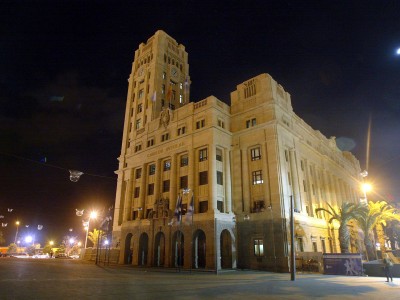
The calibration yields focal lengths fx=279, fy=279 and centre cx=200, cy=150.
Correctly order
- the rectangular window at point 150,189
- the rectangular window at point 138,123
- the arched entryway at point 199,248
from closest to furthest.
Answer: the arched entryway at point 199,248 < the rectangular window at point 150,189 < the rectangular window at point 138,123

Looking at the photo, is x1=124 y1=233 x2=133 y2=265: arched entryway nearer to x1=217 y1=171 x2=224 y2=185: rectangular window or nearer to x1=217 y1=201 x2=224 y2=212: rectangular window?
x1=217 y1=201 x2=224 y2=212: rectangular window

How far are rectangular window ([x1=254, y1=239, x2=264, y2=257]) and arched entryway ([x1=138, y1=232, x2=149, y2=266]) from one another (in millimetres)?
18497

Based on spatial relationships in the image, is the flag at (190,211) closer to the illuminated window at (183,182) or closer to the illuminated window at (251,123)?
the illuminated window at (183,182)

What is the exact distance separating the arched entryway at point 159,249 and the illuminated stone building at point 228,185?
15 centimetres

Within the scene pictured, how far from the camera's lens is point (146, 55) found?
240 ft

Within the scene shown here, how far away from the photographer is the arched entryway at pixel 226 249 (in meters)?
37.8

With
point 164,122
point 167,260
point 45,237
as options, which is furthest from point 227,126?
point 45,237

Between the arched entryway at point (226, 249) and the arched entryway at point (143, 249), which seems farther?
the arched entryway at point (143, 249)

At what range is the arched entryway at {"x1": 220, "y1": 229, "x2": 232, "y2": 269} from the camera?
37.8m

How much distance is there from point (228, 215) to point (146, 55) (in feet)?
167

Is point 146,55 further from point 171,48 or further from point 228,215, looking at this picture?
point 228,215

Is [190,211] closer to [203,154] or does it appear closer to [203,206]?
[203,206]

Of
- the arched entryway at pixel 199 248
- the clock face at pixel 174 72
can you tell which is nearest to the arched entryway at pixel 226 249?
the arched entryway at pixel 199 248

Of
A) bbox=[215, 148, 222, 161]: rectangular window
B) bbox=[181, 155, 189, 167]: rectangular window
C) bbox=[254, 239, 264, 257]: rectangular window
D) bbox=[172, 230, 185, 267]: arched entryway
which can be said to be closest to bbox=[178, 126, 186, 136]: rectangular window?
bbox=[181, 155, 189, 167]: rectangular window
